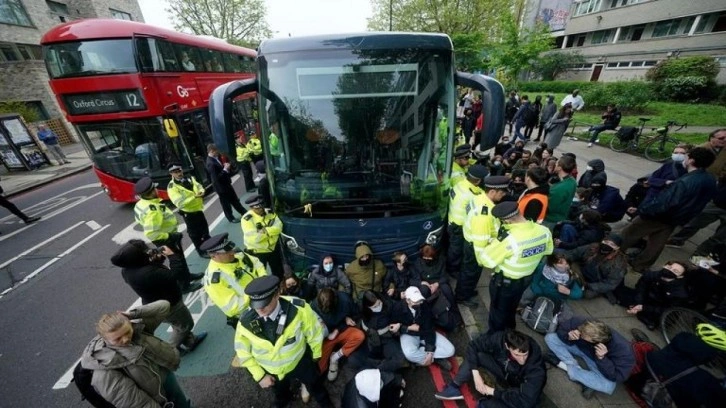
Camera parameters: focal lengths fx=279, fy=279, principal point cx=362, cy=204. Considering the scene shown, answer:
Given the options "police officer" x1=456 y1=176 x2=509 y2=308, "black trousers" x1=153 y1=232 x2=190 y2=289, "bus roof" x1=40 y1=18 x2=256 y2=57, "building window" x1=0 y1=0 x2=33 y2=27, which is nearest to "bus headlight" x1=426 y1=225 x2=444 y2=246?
"police officer" x1=456 y1=176 x2=509 y2=308

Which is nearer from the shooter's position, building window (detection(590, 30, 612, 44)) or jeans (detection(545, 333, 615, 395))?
jeans (detection(545, 333, 615, 395))

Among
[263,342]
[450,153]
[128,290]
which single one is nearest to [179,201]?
[128,290]

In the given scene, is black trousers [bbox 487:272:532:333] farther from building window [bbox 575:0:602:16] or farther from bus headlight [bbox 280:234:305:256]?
building window [bbox 575:0:602:16]

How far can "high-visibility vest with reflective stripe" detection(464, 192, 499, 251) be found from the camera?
343 centimetres

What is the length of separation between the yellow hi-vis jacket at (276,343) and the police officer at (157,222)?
7.19 ft

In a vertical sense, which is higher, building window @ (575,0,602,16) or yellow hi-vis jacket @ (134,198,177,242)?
building window @ (575,0,602,16)

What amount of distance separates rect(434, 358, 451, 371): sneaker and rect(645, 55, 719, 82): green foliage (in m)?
24.8

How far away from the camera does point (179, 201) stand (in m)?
4.88

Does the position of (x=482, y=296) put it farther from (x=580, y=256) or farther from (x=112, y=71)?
(x=112, y=71)

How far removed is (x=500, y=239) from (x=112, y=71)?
8.39 metres

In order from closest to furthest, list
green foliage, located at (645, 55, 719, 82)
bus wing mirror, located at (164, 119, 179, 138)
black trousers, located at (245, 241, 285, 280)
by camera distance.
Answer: black trousers, located at (245, 241, 285, 280)
bus wing mirror, located at (164, 119, 179, 138)
green foliage, located at (645, 55, 719, 82)

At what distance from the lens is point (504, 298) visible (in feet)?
10.5

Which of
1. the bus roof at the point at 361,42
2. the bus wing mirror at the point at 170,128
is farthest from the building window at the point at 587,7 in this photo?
the bus wing mirror at the point at 170,128

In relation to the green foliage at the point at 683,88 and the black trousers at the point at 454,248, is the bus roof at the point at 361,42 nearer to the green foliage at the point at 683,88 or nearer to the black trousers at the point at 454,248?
the black trousers at the point at 454,248
